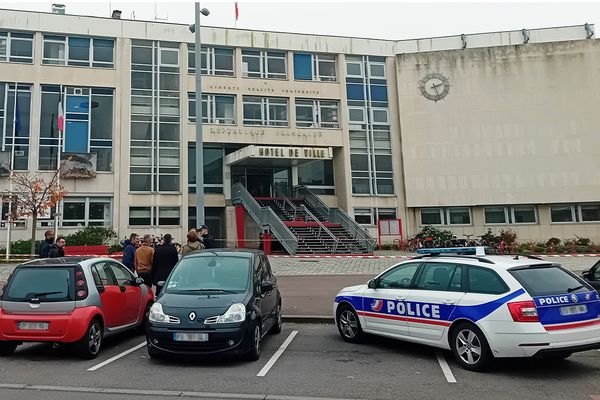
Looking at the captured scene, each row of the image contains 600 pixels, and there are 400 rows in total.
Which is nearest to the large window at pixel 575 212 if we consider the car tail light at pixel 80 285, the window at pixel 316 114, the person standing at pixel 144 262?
the window at pixel 316 114

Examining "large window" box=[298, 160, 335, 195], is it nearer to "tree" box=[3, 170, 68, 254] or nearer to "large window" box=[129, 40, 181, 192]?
"large window" box=[129, 40, 181, 192]

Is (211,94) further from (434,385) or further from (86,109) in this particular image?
(434,385)

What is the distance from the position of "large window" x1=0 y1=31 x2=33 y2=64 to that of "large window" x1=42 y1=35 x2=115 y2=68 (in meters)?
0.90

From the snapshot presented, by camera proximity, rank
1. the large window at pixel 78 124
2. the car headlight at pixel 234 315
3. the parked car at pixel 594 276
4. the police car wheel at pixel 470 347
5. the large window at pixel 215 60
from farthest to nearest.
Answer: the large window at pixel 215 60 < the large window at pixel 78 124 < the parked car at pixel 594 276 < the car headlight at pixel 234 315 < the police car wheel at pixel 470 347

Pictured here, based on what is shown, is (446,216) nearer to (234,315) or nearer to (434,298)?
(434,298)

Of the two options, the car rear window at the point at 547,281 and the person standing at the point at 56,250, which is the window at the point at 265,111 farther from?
the car rear window at the point at 547,281

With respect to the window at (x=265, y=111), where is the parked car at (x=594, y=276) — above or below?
below

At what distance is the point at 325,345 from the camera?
25.5ft

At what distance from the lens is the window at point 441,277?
655cm

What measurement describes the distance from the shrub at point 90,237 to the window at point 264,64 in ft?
44.1

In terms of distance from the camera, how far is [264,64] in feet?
106

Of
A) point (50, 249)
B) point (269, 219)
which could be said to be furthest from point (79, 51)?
point (50, 249)

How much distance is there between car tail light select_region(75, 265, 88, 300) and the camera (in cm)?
688

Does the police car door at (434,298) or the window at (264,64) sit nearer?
the police car door at (434,298)
